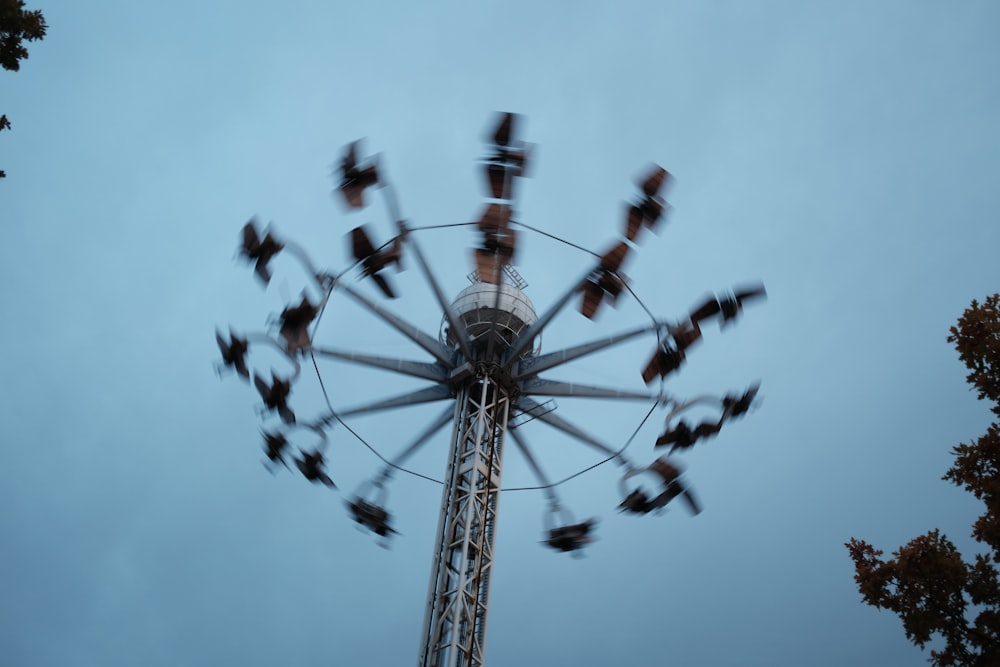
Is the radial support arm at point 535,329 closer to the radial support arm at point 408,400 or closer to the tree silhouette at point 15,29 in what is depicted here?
the radial support arm at point 408,400

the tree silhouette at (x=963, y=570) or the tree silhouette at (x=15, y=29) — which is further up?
the tree silhouette at (x=15, y=29)

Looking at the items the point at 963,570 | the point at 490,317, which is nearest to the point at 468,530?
the point at 490,317

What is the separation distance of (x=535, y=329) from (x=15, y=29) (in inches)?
427

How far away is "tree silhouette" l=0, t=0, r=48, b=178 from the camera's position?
10930 millimetres

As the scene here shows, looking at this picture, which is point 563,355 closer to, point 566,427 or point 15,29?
point 566,427

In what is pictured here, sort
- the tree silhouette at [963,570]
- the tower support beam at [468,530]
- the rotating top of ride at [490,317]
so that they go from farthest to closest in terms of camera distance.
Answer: the rotating top of ride at [490,317]
the tower support beam at [468,530]
the tree silhouette at [963,570]

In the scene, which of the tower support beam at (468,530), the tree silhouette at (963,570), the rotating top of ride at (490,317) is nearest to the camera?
the tree silhouette at (963,570)

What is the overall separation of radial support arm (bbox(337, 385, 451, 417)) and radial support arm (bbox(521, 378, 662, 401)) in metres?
2.07

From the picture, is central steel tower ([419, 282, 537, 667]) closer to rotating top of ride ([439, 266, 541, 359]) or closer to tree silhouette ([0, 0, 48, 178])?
rotating top of ride ([439, 266, 541, 359])

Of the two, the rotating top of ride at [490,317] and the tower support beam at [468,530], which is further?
the rotating top of ride at [490,317]

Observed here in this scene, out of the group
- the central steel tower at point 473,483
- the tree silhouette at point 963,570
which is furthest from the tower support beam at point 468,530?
the tree silhouette at point 963,570

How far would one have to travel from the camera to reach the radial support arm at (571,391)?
18.8 meters

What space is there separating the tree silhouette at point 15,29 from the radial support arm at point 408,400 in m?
9.79

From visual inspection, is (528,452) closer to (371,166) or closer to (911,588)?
(371,166)
